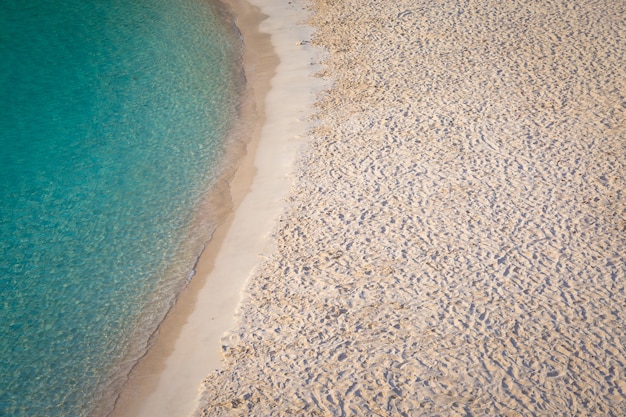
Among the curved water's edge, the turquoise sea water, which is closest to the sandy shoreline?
the curved water's edge

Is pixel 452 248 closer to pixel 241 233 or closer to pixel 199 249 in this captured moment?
pixel 241 233

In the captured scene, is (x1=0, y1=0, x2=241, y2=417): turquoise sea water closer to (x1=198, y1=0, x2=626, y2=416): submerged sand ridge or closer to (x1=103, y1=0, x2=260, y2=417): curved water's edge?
(x1=103, y1=0, x2=260, y2=417): curved water's edge

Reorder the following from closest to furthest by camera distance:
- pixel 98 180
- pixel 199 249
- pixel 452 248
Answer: pixel 452 248, pixel 199 249, pixel 98 180

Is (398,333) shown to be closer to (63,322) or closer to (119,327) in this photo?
(119,327)

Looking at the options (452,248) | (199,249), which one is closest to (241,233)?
(199,249)

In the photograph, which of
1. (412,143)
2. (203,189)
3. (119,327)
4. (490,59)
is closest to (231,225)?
(203,189)
